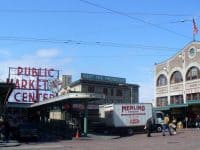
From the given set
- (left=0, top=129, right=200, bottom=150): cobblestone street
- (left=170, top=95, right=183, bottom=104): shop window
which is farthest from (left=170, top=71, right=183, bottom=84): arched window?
(left=0, top=129, right=200, bottom=150): cobblestone street

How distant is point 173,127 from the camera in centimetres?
4491

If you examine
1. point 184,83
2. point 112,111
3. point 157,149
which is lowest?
point 157,149

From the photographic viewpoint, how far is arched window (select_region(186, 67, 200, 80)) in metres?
65.8

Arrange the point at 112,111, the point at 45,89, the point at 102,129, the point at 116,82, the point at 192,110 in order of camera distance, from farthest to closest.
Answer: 1. the point at 116,82
2. the point at 45,89
3. the point at 192,110
4. the point at 102,129
5. the point at 112,111

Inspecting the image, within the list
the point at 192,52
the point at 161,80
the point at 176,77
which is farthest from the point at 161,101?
the point at 192,52

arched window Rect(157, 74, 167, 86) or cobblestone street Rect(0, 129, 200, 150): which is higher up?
arched window Rect(157, 74, 167, 86)

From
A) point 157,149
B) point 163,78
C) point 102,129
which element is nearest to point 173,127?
point 102,129

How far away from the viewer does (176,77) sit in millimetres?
70750

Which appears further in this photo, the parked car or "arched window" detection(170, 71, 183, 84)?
"arched window" detection(170, 71, 183, 84)

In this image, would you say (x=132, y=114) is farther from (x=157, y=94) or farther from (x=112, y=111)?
(x=157, y=94)

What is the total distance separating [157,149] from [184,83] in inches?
1662

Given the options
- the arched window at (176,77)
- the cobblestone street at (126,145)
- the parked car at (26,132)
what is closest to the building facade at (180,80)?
the arched window at (176,77)

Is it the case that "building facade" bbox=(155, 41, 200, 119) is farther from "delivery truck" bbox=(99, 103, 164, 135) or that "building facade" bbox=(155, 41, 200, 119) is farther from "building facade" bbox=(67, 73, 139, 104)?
"building facade" bbox=(67, 73, 139, 104)

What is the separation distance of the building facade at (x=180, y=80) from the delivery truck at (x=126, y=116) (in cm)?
1301
